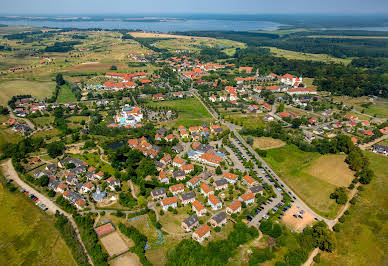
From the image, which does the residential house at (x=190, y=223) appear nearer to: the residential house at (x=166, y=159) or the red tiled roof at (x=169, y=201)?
the red tiled roof at (x=169, y=201)

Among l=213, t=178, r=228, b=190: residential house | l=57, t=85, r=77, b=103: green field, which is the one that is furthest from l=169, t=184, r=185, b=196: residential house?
l=57, t=85, r=77, b=103: green field

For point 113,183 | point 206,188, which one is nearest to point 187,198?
point 206,188

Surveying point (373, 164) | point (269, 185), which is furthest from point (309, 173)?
point (373, 164)

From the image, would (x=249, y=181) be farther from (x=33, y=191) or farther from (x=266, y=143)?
(x=33, y=191)

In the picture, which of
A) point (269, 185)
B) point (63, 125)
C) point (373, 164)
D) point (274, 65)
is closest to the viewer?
point (269, 185)

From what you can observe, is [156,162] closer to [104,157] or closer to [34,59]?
[104,157]

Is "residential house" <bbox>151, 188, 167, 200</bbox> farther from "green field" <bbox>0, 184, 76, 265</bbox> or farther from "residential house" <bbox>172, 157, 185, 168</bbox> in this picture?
"green field" <bbox>0, 184, 76, 265</bbox>

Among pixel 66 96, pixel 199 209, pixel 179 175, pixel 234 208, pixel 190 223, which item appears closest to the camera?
pixel 190 223
